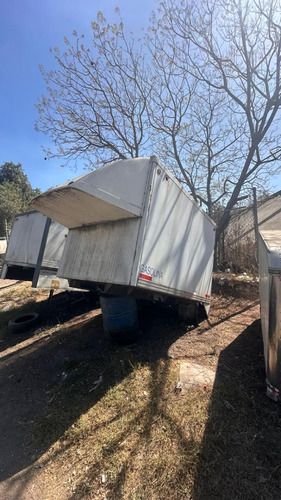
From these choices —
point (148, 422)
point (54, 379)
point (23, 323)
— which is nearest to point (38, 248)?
point (23, 323)

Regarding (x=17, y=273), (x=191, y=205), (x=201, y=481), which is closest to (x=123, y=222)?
(x=191, y=205)

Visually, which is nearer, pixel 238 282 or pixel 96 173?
pixel 96 173

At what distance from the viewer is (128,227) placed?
10.3 feet

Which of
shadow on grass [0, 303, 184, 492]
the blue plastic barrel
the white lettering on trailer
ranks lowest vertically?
shadow on grass [0, 303, 184, 492]

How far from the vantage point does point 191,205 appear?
4281mm

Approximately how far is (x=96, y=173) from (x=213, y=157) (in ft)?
31.0

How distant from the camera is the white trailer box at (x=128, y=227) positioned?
2975 millimetres

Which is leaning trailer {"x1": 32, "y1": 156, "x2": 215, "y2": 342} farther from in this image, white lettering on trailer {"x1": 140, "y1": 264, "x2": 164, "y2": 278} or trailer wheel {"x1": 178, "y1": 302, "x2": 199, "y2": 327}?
trailer wheel {"x1": 178, "y1": 302, "x2": 199, "y2": 327}

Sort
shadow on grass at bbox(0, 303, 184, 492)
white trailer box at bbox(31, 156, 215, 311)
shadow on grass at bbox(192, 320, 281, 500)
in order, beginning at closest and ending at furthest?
1. shadow on grass at bbox(192, 320, 281, 500)
2. shadow on grass at bbox(0, 303, 184, 492)
3. white trailer box at bbox(31, 156, 215, 311)

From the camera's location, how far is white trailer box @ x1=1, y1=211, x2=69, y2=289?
607cm

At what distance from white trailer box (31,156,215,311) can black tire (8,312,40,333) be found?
2589mm

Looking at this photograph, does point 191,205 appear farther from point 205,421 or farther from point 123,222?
point 205,421

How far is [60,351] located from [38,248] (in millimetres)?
2673

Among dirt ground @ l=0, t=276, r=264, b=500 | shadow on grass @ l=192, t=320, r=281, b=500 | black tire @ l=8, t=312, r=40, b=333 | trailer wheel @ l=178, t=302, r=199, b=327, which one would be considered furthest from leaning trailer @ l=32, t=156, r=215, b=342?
black tire @ l=8, t=312, r=40, b=333
